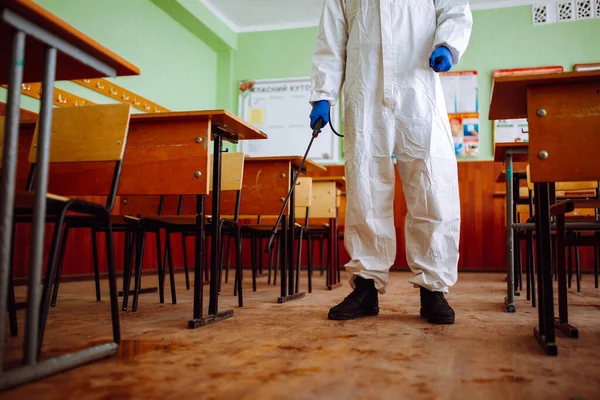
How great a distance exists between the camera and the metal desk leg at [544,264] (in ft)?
4.45

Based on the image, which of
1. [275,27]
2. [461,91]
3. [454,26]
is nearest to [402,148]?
[454,26]

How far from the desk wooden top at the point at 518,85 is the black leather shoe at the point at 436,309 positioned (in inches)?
26.5

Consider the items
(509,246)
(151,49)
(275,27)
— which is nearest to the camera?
(509,246)

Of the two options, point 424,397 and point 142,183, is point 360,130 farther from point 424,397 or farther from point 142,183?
point 424,397

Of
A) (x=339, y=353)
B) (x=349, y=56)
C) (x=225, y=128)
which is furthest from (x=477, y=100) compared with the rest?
(x=339, y=353)

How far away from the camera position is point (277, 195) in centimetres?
276

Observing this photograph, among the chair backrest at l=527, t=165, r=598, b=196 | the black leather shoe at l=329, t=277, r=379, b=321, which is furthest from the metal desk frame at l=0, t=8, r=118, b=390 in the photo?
the chair backrest at l=527, t=165, r=598, b=196

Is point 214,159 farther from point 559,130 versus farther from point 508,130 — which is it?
point 508,130

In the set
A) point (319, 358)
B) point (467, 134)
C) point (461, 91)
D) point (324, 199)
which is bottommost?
point (319, 358)

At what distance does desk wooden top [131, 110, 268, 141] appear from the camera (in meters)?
1.81

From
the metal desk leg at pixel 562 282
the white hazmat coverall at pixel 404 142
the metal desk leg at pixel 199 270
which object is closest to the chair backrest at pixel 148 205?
the metal desk leg at pixel 199 270

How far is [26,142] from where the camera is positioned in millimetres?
2355

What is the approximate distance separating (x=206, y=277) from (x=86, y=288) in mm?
868

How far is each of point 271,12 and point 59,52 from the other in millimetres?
5024
